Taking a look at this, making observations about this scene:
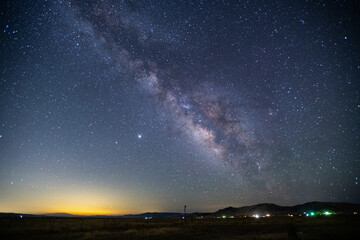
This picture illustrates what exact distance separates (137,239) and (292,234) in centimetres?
1411

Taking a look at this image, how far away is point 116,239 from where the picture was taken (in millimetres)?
16078

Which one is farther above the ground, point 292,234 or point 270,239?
point 292,234

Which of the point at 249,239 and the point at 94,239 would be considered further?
the point at 94,239

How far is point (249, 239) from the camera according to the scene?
14531 mm

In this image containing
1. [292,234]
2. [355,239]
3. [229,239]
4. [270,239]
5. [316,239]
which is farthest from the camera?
[229,239]

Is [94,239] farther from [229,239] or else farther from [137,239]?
[229,239]

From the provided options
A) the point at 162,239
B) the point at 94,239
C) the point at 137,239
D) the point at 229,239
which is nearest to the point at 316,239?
the point at 229,239

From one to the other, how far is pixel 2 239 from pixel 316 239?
22646 mm

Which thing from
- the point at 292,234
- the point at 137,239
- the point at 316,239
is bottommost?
the point at 137,239

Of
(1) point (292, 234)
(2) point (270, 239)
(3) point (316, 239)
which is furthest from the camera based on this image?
(2) point (270, 239)

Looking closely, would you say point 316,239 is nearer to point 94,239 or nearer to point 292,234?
point 292,234

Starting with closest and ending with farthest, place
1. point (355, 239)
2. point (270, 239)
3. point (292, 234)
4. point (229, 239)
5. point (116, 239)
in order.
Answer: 1. point (292, 234)
2. point (355, 239)
3. point (270, 239)
4. point (229, 239)
5. point (116, 239)

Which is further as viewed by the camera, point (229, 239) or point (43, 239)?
point (43, 239)

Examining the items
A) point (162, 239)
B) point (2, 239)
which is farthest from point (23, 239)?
point (162, 239)
